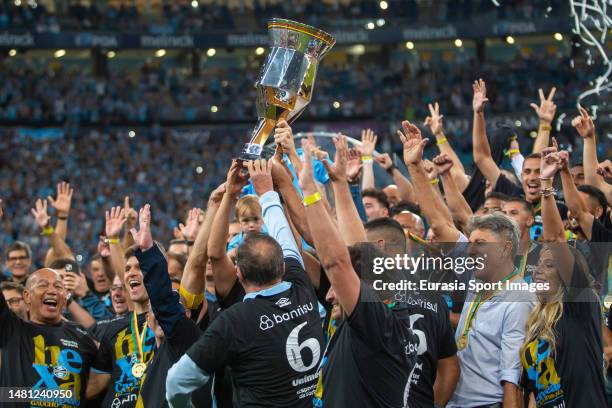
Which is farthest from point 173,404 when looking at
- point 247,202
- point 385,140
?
point 385,140

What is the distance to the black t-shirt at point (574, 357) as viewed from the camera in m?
4.50

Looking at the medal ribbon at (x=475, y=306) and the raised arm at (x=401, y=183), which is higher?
the raised arm at (x=401, y=183)

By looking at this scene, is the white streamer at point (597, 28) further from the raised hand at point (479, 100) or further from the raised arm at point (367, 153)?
the raised arm at point (367, 153)

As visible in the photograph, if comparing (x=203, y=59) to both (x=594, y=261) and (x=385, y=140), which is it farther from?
(x=594, y=261)

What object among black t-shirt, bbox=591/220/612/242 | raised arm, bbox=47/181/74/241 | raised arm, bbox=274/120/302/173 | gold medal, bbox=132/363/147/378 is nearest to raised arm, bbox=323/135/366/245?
raised arm, bbox=274/120/302/173

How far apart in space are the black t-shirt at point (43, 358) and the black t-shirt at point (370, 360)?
73.8 inches

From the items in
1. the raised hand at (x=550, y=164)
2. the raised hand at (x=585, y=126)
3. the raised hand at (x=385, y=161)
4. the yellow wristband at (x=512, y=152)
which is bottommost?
the raised hand at (x=550, y=164)

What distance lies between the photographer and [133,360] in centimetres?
525

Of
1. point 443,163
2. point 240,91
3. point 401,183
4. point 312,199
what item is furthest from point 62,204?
point 240,91

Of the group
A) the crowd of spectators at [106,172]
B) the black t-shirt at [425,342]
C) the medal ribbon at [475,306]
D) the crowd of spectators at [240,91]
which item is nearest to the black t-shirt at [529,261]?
the medal ribbon at [475,306]

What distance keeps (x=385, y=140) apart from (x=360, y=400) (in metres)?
22.1

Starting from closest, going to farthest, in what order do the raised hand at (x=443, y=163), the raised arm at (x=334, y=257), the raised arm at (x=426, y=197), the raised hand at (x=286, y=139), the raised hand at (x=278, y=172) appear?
the raised arm at (x=334, y=257) → the raised hand at (x=286, y=139) → the raised hand at (x=278, y=172) → the raised arm at (x=426, y=197) → the raised hand at (x=443, y=163)

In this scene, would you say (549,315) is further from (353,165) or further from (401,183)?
(401,183)

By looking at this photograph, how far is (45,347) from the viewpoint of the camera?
534cm
